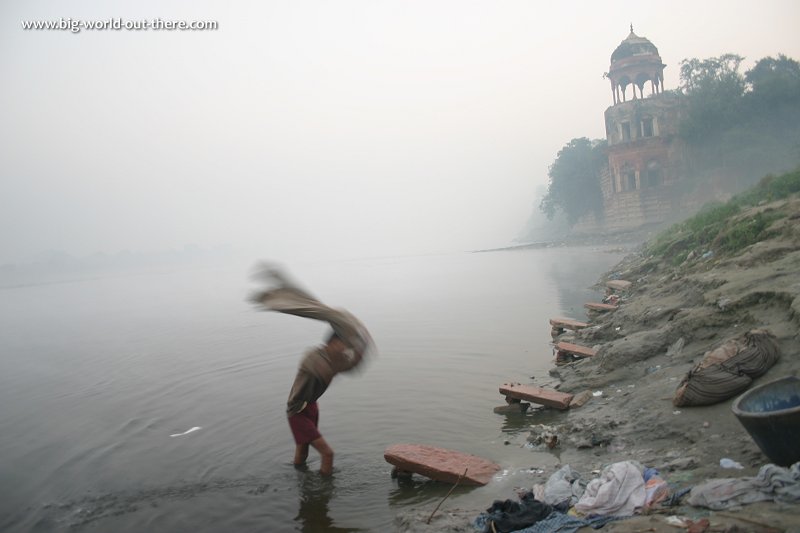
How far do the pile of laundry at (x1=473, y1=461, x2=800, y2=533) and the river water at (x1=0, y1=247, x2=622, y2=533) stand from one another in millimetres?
762

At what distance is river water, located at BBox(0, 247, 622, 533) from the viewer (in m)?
5.43

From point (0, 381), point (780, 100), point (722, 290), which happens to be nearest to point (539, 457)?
point (722, 290)

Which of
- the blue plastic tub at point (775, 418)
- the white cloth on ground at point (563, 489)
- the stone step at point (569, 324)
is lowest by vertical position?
the white cloth on ground at point (563, 489)

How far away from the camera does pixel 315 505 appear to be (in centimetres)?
536

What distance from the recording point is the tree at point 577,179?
59500mm

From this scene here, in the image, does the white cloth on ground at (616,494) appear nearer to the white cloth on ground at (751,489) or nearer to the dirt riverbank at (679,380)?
the dirt riverbank at (679,380)

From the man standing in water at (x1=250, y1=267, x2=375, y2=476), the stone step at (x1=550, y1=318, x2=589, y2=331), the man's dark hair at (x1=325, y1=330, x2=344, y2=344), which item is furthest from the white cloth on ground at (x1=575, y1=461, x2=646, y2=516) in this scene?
the stone step at (x1=550, y1=318, x2=589, y2=331)

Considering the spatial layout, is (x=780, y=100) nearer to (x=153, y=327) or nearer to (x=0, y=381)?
(x=153, y=327)

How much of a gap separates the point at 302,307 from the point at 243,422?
3.51 metres

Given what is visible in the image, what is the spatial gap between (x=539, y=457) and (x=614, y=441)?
0.78 metres

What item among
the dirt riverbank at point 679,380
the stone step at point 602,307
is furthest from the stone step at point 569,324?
the stone step at point 602,307

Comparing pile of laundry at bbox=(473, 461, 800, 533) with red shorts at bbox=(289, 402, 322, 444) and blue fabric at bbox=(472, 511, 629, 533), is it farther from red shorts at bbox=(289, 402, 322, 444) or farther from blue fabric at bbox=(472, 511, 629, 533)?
red shorts at bbox=(289, 402, 322, 444)

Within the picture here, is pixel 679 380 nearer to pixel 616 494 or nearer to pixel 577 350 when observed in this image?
pixel 577 350

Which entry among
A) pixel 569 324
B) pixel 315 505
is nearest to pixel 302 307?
pixel 315 505
